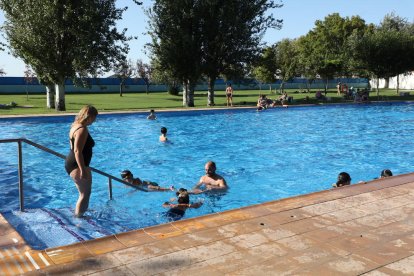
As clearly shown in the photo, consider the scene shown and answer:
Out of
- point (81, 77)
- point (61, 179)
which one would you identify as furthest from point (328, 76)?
point (61, 179)

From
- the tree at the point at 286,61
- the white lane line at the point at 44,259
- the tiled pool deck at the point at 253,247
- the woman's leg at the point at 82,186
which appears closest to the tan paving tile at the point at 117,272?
the tiled pool deck at the point at 253,247

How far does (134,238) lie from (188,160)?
8.96 m

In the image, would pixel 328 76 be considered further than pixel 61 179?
Yes


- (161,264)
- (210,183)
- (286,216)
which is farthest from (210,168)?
(161,264)

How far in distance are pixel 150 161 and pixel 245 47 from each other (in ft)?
69.6

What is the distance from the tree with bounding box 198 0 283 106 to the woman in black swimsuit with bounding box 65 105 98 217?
26.0 meters

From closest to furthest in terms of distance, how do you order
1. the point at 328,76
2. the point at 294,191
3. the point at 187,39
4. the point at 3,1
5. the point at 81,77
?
the point at 294,191
the point at 3,1
the point at 81,77
the point at 187,39
the point at 328,76

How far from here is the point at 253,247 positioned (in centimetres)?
420

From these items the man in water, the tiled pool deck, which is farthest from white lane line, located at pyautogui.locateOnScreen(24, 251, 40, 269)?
the man in water

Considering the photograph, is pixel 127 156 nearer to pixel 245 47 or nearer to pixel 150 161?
pixel 150 161

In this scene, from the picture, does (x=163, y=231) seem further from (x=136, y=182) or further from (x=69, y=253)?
(x=136, y=182)

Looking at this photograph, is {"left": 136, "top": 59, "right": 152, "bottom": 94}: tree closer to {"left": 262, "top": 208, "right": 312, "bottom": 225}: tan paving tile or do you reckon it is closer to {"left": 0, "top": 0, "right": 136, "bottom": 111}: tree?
{"left": 0, "top": 0, "right": 136, "bottom": 111}: tree

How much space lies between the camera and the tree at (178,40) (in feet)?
98.6

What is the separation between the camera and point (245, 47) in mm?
32219
